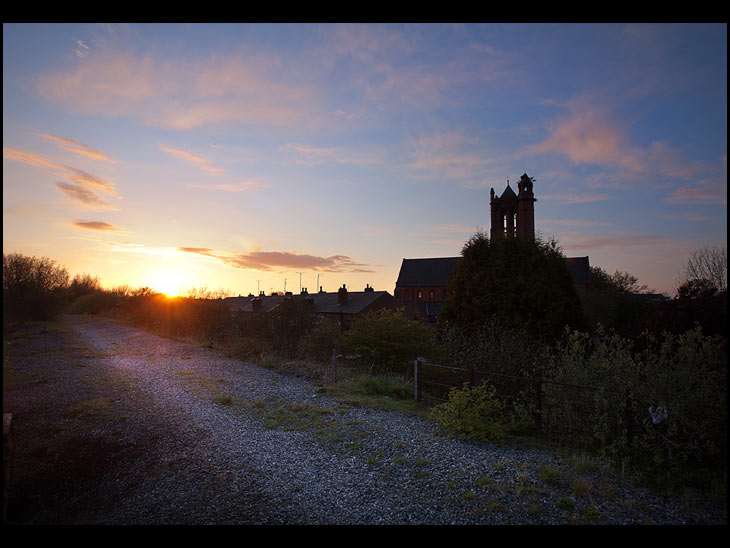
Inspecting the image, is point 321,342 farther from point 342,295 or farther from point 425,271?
point 425,271

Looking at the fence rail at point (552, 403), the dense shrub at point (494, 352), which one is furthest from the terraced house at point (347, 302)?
the fence rail at point (552, 403)

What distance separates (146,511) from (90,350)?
55.6 ft

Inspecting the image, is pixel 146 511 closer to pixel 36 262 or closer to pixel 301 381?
pixel 301 381

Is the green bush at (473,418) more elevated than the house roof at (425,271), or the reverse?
the house roof at (425,271)

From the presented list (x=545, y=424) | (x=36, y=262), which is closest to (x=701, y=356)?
(x=545, y=424)

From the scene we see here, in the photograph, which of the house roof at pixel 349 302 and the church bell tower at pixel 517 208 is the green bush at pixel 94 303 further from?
the church bell tower at pixel 517 208

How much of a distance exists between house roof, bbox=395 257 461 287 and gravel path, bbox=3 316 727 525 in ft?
146

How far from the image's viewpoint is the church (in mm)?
36719

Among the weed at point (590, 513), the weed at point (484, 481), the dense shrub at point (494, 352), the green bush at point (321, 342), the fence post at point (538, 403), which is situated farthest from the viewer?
the green bush at point (321, 342)

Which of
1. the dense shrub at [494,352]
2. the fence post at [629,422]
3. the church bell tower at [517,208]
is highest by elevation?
the church bell tower at [517,208]

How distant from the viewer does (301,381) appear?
39.3 feet

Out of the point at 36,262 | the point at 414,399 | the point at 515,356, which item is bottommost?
the point at 414,399

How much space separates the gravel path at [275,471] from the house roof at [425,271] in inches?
1751

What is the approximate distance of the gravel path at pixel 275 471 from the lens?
4.13 meters
